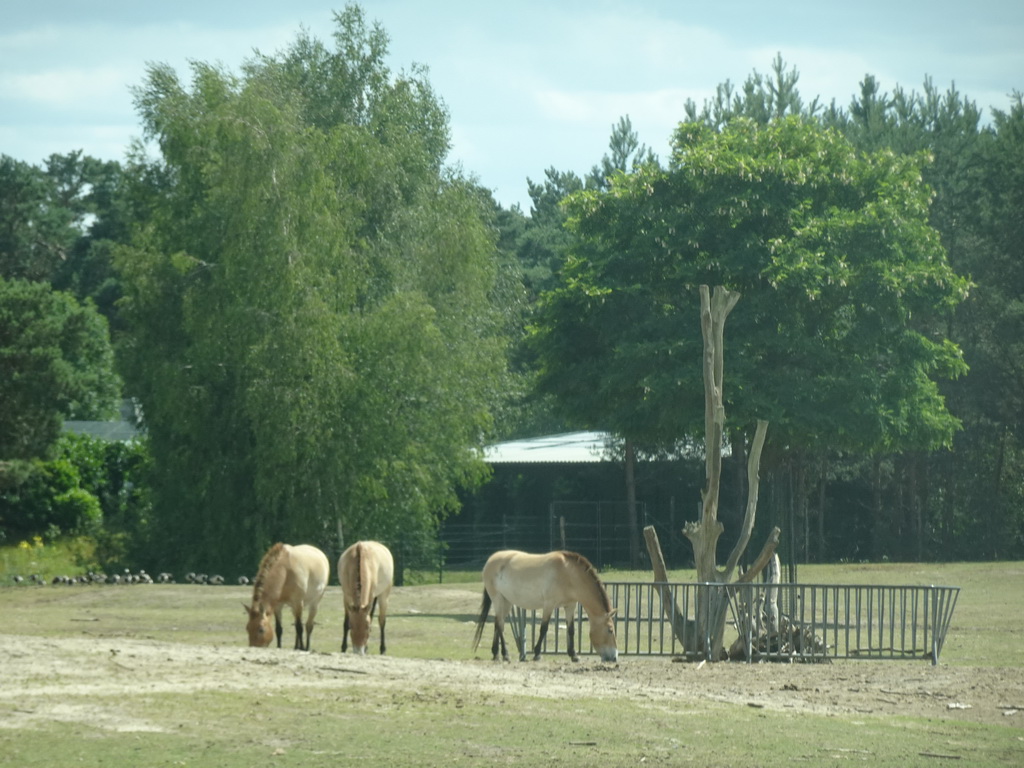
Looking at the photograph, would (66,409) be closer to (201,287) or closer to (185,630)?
(201,287)

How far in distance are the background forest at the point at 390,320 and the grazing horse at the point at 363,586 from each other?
14151 millimetres

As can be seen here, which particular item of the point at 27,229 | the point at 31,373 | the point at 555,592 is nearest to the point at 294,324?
the point at 31,373

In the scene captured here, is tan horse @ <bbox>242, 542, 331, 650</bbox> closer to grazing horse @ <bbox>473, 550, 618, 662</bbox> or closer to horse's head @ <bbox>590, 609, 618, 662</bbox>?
grazing horse @ <bbox>473, 550, 618, 662</bbox>

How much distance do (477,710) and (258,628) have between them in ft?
19.2

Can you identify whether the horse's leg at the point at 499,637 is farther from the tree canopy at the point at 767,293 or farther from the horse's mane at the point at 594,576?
the tree canopy at the point at 767,293

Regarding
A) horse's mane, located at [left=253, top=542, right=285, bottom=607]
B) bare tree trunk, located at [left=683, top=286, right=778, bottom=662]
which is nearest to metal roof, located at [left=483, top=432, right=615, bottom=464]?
bare tree trunk, located at [left=683, top=286, right=778, bottom=662]

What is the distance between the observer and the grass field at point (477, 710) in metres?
9.87

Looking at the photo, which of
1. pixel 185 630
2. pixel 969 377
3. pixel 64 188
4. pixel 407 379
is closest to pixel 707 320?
pixel 185 630

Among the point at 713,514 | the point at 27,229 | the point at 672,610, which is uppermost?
the point at 27,229

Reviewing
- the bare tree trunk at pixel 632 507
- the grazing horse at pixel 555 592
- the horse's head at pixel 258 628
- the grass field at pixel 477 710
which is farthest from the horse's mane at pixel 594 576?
the bare tree trunk at pixel 632 507

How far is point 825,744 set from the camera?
10930 mm

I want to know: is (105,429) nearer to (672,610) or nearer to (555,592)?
(672,610)

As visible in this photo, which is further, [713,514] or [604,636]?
[713,514]

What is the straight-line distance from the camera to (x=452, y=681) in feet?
44.5
